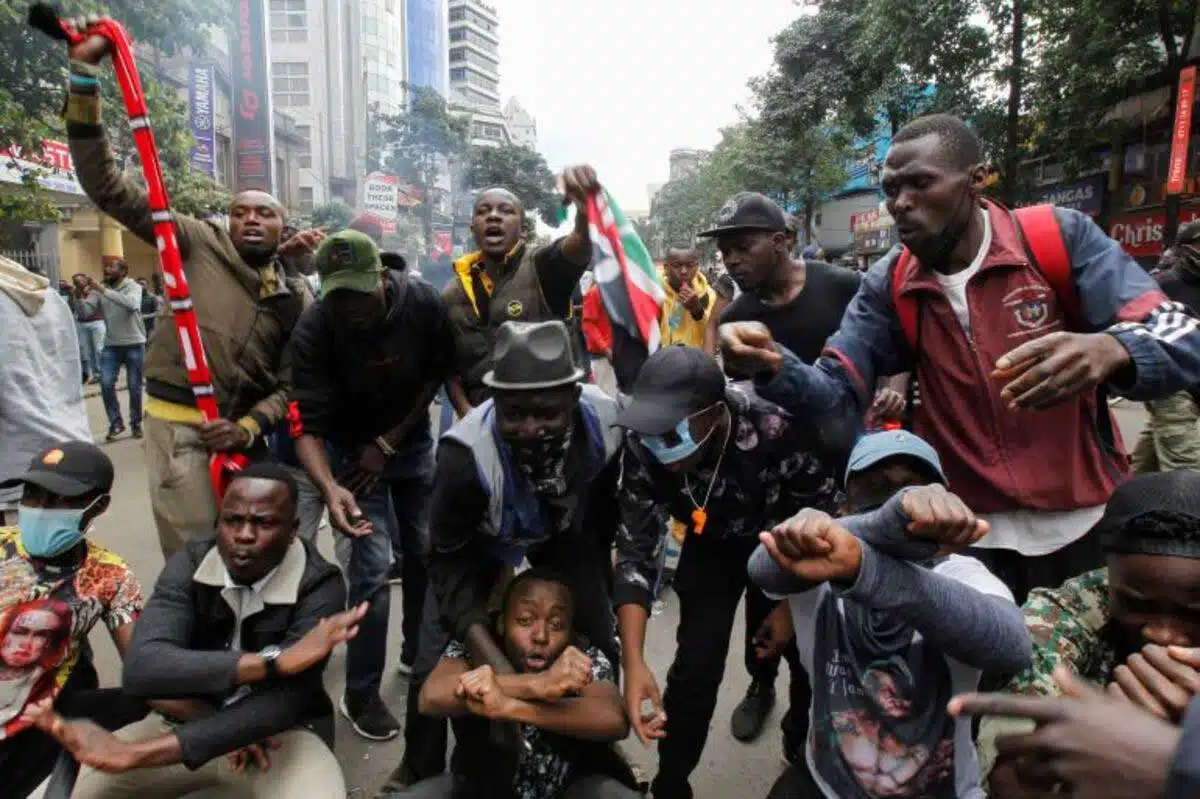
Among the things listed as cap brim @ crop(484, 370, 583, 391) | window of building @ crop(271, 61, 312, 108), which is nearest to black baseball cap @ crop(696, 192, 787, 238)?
cap brim @ crop(484, 370, 583, 391)

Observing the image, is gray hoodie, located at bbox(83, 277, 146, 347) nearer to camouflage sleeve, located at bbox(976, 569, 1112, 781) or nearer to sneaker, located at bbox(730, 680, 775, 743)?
sneaker, located at bbox(730, 680, 775, 743)

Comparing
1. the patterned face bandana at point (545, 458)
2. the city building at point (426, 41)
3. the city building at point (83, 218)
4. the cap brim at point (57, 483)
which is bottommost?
the cap brim at point (57, 483)

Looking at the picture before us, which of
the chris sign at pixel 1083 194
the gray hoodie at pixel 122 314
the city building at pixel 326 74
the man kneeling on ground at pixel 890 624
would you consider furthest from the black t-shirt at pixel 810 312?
the city building at pixel 326 74

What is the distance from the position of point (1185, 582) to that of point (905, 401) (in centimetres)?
105

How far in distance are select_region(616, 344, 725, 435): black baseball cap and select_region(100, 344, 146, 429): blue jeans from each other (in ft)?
27.5

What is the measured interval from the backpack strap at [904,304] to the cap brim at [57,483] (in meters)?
2.37

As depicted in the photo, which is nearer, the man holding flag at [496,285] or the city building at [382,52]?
the man holding flag at [496,285]

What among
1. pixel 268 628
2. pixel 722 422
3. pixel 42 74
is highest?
pixel 42 74

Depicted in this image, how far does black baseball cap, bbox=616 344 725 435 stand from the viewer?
220 cm

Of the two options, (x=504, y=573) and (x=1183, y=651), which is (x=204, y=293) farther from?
(x=1183, y=651)

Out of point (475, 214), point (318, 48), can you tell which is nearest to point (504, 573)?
point (475, 214)

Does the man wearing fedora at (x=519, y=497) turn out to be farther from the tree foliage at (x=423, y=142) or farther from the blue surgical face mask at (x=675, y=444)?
the tree foliage at (x=423, y=142)

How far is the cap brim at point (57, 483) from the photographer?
2.36m

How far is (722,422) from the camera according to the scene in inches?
93.9
